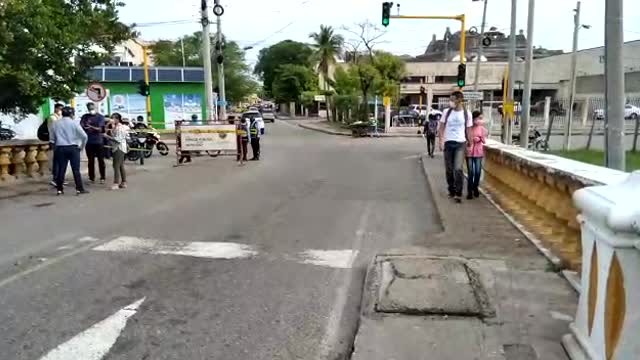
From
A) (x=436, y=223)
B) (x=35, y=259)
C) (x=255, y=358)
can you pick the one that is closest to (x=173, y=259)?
(x=35, y=259)

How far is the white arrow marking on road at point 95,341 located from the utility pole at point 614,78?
5.25 meters

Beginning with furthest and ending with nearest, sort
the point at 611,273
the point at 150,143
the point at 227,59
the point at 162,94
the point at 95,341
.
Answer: the point at 227,59 → the point at 162,94 → the point at 150,143 → the point at 95,341 → the point at 611,273

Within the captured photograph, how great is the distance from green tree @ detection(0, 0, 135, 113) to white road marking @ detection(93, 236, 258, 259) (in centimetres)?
741

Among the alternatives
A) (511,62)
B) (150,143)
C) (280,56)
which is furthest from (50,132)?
(280,56)

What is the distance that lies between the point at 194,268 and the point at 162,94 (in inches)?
1619

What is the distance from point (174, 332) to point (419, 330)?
183cm

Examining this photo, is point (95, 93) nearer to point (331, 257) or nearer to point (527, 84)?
point (527, 84)

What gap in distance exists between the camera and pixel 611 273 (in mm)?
3508

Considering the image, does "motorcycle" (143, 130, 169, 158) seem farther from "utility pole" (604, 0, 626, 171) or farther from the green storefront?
"utility pole" (604, 0, 626, 171)

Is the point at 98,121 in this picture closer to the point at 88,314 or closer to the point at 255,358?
the point at 88,314

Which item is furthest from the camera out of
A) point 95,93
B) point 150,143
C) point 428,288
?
point 150,143

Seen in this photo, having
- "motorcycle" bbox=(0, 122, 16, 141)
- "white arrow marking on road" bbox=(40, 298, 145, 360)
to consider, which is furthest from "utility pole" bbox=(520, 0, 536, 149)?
"motorcycle" bbox=(0, 122, 16, 141)

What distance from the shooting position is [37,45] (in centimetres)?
1457

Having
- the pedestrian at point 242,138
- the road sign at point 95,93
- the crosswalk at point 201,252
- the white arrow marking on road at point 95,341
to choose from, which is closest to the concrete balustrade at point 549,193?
the crosswalk at point 201,252
